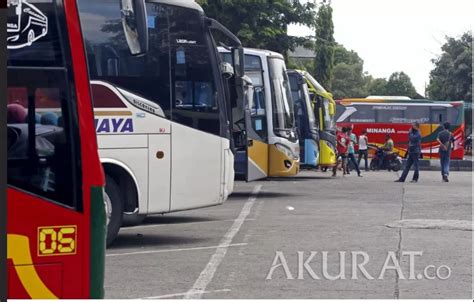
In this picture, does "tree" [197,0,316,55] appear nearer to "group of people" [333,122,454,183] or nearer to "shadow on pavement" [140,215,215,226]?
"group of people" [333,122,454,183]

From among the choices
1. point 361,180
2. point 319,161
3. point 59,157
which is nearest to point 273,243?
point 59,157

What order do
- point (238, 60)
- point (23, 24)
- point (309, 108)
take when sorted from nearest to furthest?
1. point (23, 24)
2. point (238, 60)
3. point (309, 108)

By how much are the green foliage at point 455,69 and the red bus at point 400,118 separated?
13.4m

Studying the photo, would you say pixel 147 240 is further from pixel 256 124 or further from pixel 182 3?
pixel 256 124

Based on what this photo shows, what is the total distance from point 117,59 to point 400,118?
3574cm

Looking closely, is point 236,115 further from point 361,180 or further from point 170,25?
point 361,180

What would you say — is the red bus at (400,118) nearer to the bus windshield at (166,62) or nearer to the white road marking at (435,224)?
the white road marking at (435,224)

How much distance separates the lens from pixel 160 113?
13023mm

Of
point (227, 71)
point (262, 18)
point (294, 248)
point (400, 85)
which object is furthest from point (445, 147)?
point (400, 85)

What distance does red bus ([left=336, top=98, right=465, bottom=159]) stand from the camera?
152ft

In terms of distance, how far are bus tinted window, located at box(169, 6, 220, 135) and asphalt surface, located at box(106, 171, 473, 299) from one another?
5.85 ft

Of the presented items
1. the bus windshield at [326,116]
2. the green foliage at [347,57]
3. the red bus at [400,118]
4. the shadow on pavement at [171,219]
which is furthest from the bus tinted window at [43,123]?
the green foliage at [347,57]

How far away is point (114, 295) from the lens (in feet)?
31.2

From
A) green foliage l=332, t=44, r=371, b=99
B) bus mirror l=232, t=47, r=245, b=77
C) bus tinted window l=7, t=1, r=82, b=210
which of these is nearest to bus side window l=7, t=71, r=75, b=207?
bus tinted window l=7, t=1, r=82, b=210
